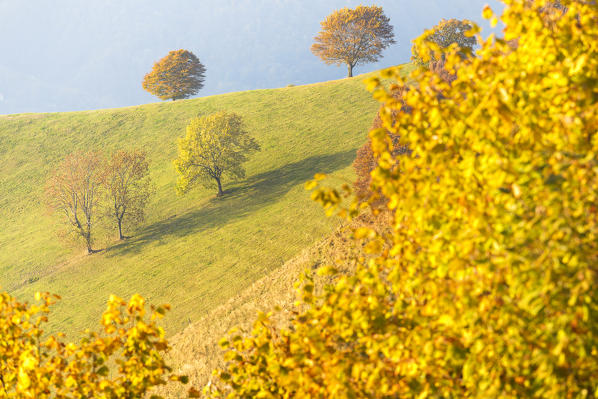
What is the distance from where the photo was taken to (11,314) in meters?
7.04

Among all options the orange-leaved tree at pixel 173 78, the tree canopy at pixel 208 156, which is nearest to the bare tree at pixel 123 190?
the tree canopy at pixel 208 156

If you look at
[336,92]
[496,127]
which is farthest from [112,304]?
[336,92]

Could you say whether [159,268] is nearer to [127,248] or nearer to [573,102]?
[127,248]

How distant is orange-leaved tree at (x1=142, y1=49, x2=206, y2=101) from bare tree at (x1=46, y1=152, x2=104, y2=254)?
4682 centimetres

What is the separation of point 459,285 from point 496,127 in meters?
1.64

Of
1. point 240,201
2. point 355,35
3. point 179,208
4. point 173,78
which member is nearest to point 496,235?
point 240,201

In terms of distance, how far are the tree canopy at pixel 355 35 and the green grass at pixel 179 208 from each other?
10810 millimetres

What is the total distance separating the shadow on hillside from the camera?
38031 millimetres

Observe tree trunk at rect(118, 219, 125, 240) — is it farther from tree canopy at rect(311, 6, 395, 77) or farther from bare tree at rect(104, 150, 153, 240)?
tree canopy at rect(311, 6, 395, 77)

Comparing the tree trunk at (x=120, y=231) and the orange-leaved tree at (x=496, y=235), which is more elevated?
the orange-leaved tree at (x=496, y=235)

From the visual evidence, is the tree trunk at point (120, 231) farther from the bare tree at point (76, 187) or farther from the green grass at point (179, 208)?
the bare tree at point (76, 187)

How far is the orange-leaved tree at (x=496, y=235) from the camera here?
12.2 ft

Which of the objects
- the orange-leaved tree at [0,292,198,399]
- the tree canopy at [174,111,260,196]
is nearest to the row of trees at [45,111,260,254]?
the tree canopy at [174,111,260,196]

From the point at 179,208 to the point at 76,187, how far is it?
8876mm
